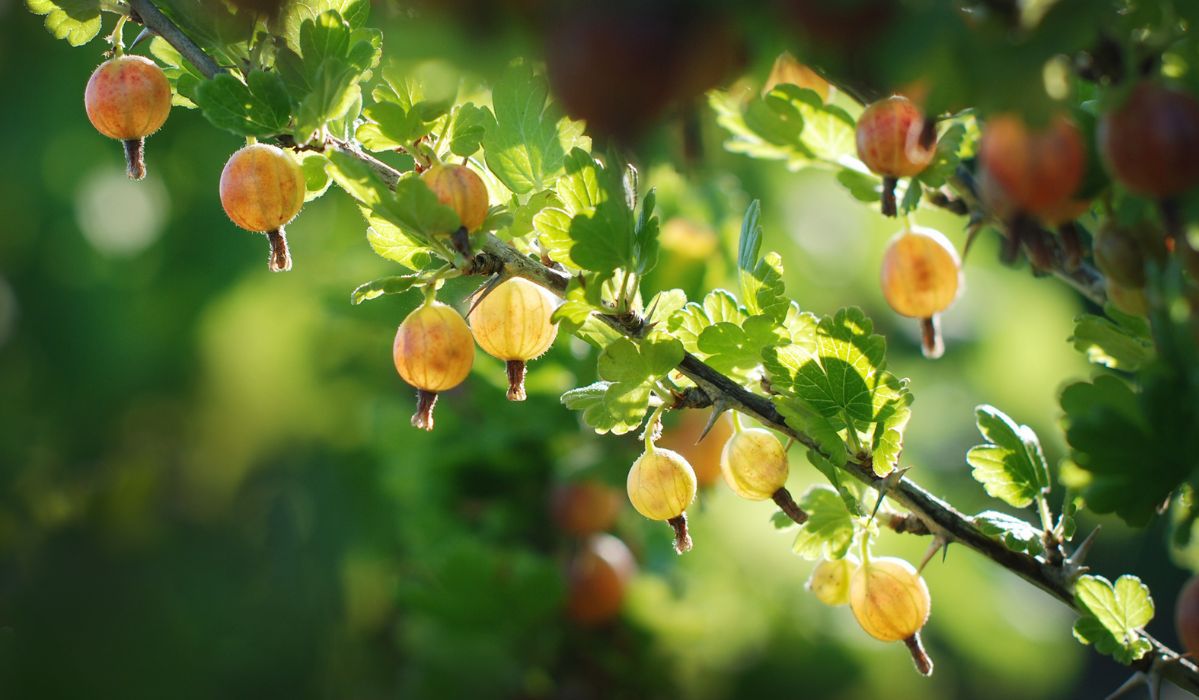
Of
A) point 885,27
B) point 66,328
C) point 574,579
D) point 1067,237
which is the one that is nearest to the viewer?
point 885,27

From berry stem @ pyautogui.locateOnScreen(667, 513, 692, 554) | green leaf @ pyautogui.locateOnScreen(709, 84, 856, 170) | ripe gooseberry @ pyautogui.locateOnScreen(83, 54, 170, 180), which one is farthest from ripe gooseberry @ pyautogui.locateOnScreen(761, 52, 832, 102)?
ripe gooseberry @ pyautogui.locateOnScreen(83, 54, 170, 180)

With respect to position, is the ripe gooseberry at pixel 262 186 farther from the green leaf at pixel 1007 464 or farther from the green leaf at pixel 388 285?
the green leaf at pixel 1007 464

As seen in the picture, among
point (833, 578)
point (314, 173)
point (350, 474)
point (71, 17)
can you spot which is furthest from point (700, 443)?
point (350, 474)

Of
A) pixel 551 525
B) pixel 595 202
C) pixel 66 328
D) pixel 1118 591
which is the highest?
pixel 595 202

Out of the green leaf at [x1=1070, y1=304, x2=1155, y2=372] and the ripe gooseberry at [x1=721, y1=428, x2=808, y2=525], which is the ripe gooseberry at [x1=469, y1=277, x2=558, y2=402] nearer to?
the ripe gooseberry at [x1=721, y1=428, x2=808, y2=525]

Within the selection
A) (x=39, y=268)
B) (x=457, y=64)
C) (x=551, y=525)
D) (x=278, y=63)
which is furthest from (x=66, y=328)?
(x=457, y=64)

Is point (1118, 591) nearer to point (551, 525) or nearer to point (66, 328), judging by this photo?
point (551, 525)

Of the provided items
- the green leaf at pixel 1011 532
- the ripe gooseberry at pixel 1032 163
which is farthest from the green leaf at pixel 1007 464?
the ripe gooseberry at pixel 1032 163
